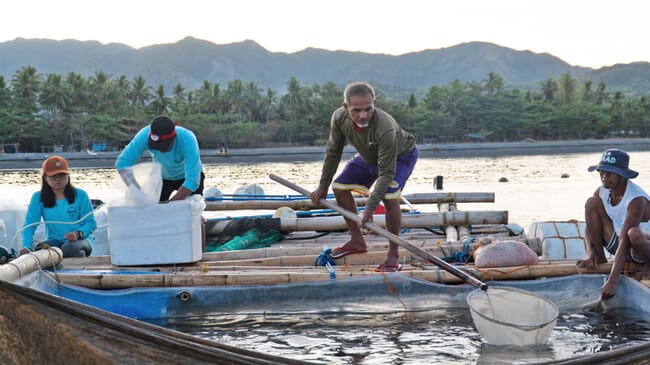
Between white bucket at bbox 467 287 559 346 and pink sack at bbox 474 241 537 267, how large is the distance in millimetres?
987

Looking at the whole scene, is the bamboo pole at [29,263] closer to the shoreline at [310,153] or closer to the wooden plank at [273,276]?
the wooden plank at [273,276]

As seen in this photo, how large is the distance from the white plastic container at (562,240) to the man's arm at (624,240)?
1489 mm

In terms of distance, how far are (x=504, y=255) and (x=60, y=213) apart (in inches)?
164

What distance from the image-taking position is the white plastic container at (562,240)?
720 centimetres

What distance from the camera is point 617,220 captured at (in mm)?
5688

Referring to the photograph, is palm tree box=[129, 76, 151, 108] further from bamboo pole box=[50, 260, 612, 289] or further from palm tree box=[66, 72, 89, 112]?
bamboo pole box=[50, 260, 612, 289]

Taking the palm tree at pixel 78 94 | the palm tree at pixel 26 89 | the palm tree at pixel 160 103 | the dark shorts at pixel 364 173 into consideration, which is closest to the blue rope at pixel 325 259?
the dark shorts at pixel 364 173

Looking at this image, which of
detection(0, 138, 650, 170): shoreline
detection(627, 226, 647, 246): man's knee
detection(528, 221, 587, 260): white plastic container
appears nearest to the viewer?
detection(627, 226, 647, 246): man's knee

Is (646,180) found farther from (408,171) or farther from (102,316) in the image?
(102,316)

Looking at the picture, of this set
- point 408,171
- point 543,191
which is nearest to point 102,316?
point 408,171

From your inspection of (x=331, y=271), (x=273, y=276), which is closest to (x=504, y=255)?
(x=331, y=271)

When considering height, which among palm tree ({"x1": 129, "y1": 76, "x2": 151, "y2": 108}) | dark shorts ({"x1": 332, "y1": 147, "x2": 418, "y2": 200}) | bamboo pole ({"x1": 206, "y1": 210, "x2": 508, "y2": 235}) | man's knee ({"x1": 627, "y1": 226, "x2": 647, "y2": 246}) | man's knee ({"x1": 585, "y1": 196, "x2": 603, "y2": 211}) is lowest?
bamboo pole ({"x1": 206, "y1": 210, "x2": 508, "y2": 235})

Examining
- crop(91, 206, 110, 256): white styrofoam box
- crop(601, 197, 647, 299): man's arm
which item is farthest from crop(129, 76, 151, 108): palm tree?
crop(601, 197, 647, 299): man's arm

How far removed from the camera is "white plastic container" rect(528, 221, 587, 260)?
7195 mm
